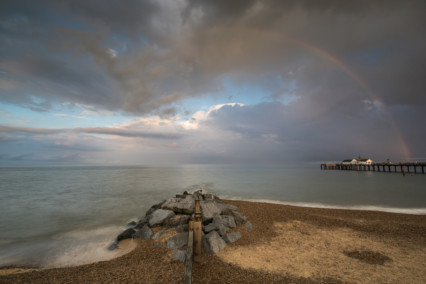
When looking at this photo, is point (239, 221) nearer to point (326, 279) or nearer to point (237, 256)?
point (237, 256)

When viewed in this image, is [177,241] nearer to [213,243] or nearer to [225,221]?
[213,243]

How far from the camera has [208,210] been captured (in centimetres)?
1044

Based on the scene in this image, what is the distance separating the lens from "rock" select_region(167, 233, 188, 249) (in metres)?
7.71

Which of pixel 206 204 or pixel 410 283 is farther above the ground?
pixel 206 204

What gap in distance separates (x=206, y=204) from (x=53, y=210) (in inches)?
655

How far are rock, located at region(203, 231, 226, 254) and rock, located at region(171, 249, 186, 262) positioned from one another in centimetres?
86

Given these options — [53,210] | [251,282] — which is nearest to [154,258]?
[251,282]

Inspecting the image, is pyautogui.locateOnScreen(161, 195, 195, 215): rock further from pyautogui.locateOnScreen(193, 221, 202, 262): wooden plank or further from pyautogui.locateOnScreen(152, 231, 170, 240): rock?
pyautogui.locateOnScreen(193, 221, 202, 262): wooden plank

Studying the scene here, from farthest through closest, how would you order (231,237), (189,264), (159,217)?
(159,217) < (231,237) < (189,264)

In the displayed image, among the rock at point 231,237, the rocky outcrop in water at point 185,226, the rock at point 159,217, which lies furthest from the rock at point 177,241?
the rock at point 159,217

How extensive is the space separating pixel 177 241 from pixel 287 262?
4.28 metres

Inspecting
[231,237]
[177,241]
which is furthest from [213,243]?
[177,241]

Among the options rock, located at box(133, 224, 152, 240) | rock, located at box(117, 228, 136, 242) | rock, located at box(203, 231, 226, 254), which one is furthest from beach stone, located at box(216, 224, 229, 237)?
rock, located at box(117, 228, 136, 242)

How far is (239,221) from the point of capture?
33.3 feet
